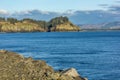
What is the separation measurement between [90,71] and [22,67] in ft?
76.0

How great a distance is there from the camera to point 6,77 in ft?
78.8

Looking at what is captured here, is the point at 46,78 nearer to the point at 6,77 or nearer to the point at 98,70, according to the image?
the point at 6,77

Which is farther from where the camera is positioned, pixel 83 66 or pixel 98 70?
pixel 83 66

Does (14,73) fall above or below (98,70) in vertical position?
above

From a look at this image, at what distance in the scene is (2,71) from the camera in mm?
25781

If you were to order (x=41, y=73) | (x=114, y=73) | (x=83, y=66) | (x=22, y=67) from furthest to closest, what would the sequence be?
(x=83, y=66) → (x=114, y=73) → (x=22, y=67) → (x=41, y=73)

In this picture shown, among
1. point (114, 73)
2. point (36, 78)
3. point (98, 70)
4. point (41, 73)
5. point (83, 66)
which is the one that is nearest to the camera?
point (36, 78)

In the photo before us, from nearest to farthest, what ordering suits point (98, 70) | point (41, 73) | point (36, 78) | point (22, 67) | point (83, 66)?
point (36, 78), point (41, 73), point (22, 67), point (98, 70), point (83, 66)

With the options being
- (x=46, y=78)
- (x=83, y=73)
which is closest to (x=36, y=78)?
(x=46, y=78)

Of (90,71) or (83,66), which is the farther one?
(83,66)

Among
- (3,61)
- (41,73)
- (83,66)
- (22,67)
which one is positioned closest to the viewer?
(41,73)

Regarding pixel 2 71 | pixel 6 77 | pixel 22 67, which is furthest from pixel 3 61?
pixel 6 77

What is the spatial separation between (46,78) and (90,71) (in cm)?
2695

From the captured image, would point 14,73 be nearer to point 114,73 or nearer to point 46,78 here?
point 46,78
